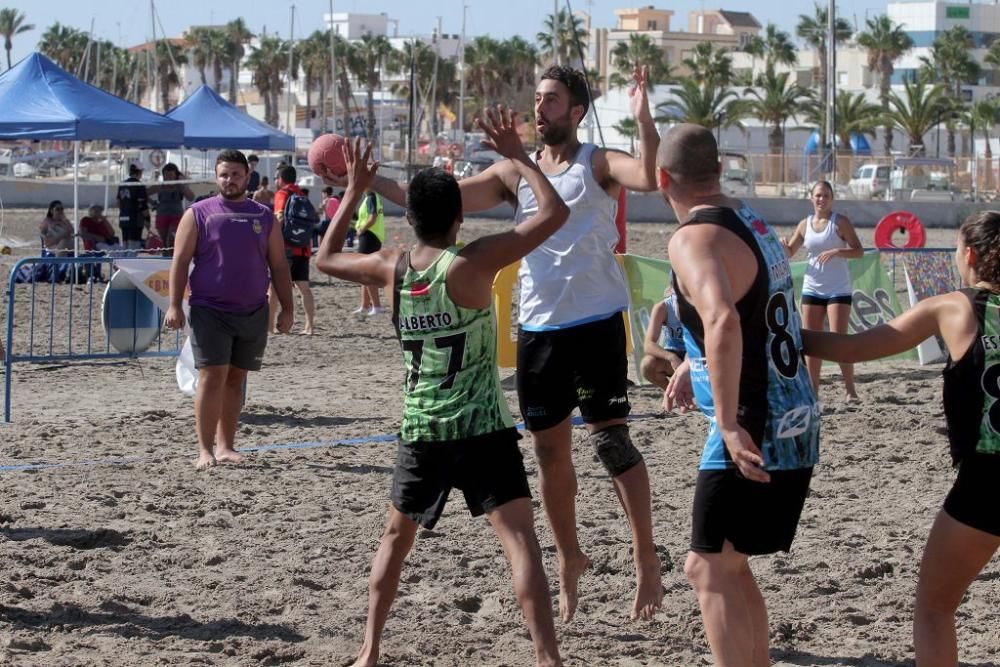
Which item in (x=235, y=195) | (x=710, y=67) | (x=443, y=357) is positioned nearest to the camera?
(x=443, y=357)

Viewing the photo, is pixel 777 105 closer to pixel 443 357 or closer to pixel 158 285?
pixel 158 285

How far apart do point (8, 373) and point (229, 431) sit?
212 cm

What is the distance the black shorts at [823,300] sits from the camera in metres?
10.5

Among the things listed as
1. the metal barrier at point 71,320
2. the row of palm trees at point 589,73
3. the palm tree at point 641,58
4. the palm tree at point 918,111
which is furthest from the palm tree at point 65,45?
the metal barrier at point 71,320

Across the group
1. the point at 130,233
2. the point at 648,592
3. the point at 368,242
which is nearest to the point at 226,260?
the point at 648,592

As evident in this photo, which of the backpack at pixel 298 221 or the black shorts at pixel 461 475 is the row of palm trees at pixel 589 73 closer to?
the backpack at pixel 298 221

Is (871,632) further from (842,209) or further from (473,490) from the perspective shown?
(842,209)

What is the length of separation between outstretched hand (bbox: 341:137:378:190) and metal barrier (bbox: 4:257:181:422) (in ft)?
17.1

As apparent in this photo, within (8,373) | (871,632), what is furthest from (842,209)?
(871,632)

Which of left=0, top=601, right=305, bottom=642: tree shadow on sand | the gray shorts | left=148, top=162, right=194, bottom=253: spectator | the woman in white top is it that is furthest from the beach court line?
left=148, top=162, right=194, bottom=253: spectator

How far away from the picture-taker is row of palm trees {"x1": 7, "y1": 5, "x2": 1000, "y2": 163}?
205 feet

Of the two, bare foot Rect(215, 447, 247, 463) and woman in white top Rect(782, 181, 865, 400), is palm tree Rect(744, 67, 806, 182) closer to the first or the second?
woman in white top Rect(782, 181, 865, 400)

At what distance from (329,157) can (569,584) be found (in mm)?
1888

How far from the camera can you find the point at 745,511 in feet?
12.9
